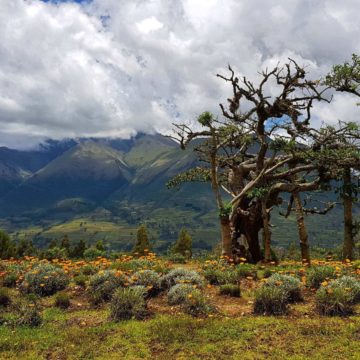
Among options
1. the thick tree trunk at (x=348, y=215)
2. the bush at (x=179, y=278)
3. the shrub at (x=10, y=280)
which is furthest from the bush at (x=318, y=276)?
the shrub at (x=10, y=280)

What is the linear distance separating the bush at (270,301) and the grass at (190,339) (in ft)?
2.29

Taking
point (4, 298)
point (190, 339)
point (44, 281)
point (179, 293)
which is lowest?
point (190, 339)

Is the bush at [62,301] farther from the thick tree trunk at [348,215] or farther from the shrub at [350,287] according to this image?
the thick tree trunk at [348,215]

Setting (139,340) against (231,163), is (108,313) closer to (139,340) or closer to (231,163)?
(139,340)

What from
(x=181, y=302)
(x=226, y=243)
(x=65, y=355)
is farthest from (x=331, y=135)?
(x=65, y=355)

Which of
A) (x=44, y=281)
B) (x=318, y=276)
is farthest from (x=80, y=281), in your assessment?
(x=318, y=276)

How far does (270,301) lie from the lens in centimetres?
1439

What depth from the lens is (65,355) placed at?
11.9 m

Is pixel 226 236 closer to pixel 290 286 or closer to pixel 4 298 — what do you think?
pixel 290 286

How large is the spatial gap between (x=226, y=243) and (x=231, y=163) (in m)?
7.13

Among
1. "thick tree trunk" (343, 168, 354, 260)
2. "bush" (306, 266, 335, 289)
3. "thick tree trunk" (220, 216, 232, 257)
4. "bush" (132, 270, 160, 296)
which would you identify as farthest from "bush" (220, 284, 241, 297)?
"thick tree trunk" (343, 168, 354, 260)

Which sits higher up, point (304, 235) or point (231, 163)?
point (231, 163)

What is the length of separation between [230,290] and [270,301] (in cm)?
293

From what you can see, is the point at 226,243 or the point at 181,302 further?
the point at 226,243
